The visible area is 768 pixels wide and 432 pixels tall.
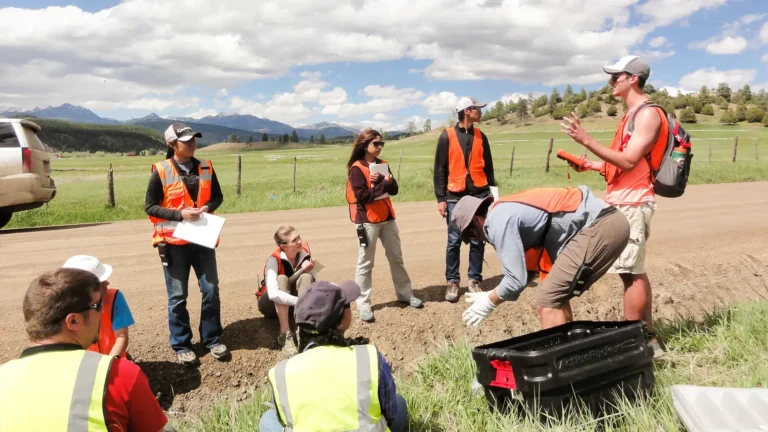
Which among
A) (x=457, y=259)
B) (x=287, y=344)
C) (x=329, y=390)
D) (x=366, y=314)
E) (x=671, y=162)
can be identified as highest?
(x=671, y=162)

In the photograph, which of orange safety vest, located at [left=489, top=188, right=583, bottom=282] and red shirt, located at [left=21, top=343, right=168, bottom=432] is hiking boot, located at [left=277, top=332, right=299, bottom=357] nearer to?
orange safety vest, located at [left=489, top=188, right=583, bottom=282]

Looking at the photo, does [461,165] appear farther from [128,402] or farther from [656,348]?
[128,402]

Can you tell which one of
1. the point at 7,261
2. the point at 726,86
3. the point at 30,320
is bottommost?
the point at 7,261

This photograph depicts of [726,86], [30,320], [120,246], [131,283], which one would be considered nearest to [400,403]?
[30,320]

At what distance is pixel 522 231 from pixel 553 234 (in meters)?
0.30

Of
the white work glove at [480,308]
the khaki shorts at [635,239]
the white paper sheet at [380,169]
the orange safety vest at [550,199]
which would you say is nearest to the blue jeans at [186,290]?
the white paper sheet at [380,169]

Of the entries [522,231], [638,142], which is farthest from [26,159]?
[638,142]

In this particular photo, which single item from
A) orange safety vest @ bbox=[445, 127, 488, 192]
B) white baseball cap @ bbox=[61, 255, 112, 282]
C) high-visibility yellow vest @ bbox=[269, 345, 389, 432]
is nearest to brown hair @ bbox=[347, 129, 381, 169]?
orange safety vest @ bbox=[445, 127, 488, 192]

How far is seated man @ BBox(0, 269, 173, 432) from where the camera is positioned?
79.9 inches

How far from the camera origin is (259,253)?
332 inches

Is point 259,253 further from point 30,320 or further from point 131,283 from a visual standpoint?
point 30,320

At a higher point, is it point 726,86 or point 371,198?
point 726,86

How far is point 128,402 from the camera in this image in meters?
2.26

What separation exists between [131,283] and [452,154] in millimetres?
4309
